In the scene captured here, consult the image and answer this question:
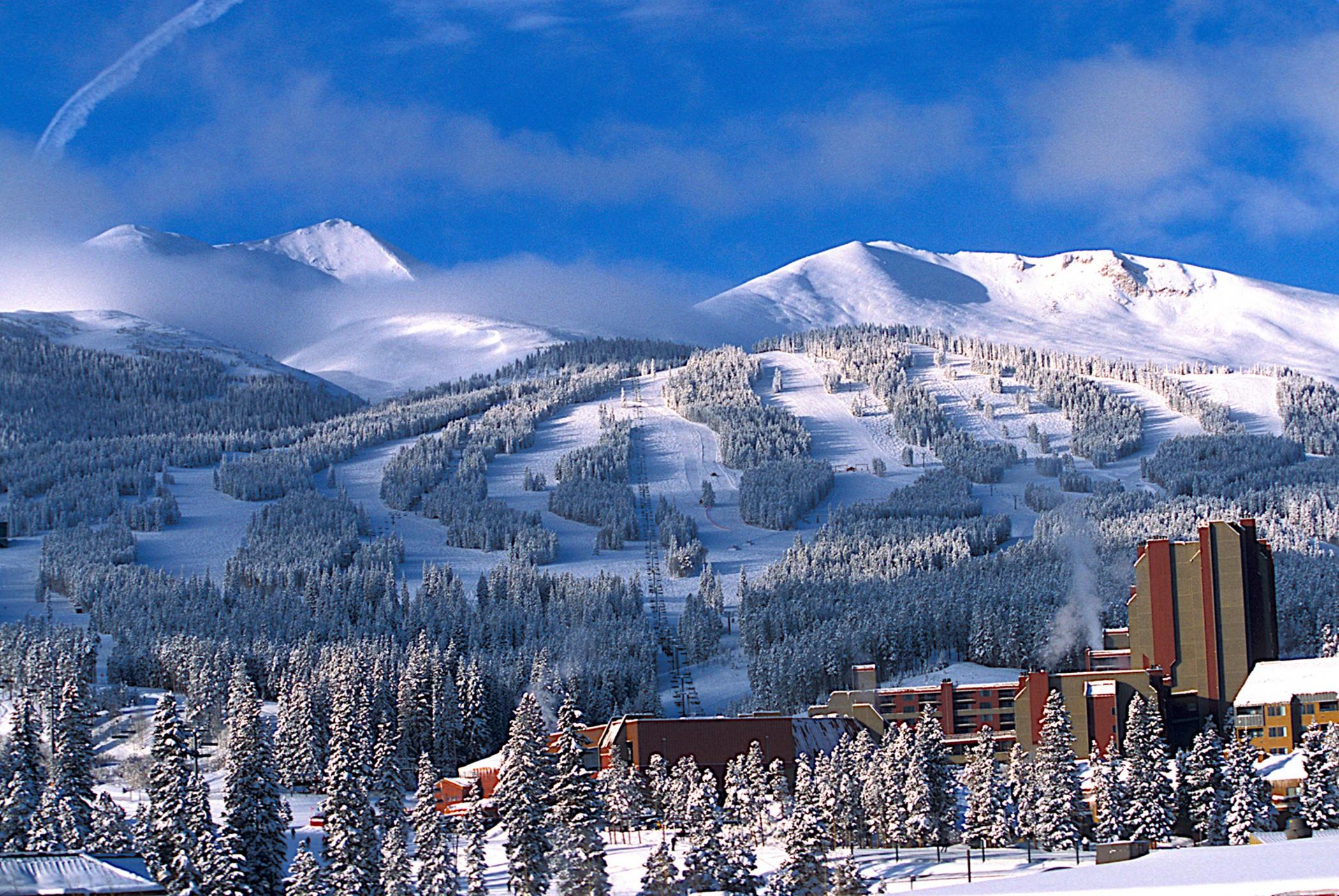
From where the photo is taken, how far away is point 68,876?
2840 inches

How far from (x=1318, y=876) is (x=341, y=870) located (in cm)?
3858

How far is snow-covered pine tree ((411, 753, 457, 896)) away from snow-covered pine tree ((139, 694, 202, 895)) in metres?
9.85

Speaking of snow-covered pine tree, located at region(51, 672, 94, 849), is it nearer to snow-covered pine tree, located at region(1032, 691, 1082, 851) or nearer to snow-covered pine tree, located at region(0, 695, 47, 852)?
snow-covered pine tree, located at region(0, 695, 47, 852)

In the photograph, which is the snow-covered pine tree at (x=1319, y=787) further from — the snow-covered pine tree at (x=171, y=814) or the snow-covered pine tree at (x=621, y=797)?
the snow-covered pine tree at (x=171, y=814)

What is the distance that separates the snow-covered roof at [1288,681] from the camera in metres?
131

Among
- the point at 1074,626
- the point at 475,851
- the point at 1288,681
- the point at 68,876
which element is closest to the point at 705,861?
the point at 475,851

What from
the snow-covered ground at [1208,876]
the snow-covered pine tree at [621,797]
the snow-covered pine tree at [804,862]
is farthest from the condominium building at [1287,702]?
the snow-covered pine tree at [804,862]

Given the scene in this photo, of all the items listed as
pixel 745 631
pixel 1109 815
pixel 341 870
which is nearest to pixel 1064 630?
pixel 745 631

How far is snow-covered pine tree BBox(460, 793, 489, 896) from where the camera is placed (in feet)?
281

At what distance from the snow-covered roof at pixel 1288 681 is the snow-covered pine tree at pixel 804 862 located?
5467 centimetres

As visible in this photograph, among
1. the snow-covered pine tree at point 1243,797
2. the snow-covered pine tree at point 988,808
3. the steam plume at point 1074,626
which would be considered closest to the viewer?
the snow-covered pine tree at point 1243,797

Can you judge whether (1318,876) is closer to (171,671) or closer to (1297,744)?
(1297,744)

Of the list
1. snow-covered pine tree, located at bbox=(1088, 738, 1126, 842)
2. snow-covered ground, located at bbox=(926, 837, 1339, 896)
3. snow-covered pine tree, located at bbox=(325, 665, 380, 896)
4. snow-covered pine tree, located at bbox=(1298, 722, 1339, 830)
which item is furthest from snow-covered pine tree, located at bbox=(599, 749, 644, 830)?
snow-covered pine tree, located at bbox=(1298, 722, 1339, 830)

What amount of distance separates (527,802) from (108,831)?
21127mm
